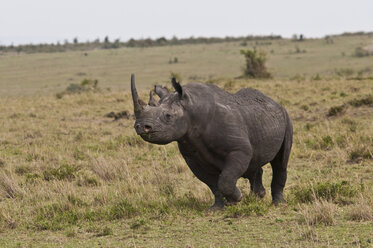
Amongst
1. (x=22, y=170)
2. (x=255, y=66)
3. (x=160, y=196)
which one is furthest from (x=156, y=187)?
(x=255, y=66)

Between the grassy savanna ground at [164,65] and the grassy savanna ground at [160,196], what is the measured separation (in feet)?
82.0

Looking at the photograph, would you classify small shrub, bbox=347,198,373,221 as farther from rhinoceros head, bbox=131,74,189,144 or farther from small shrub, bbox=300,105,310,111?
small shrub, bbox=300,105,310,111

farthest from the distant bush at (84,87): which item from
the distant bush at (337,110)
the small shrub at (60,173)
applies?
the small shrub at (60,173)

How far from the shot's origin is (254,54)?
37.7m

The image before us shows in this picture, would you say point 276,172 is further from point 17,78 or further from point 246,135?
point 17,78

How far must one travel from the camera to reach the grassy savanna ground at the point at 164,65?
143 feet

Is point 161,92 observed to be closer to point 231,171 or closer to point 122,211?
point 231,171

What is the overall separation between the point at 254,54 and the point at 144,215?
31.4m

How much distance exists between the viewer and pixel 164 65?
55.0 meters

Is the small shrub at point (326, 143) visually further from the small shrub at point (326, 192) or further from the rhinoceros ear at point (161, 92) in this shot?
the rhinoceros ear at point (161, 92)

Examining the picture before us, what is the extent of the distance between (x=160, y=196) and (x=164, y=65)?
4722cm

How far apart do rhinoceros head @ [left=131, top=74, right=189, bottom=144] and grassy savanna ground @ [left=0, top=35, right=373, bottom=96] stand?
32237mm

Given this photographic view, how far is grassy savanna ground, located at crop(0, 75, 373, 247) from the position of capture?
20.7 feet

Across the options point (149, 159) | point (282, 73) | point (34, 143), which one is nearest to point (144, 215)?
point (149, 159)
